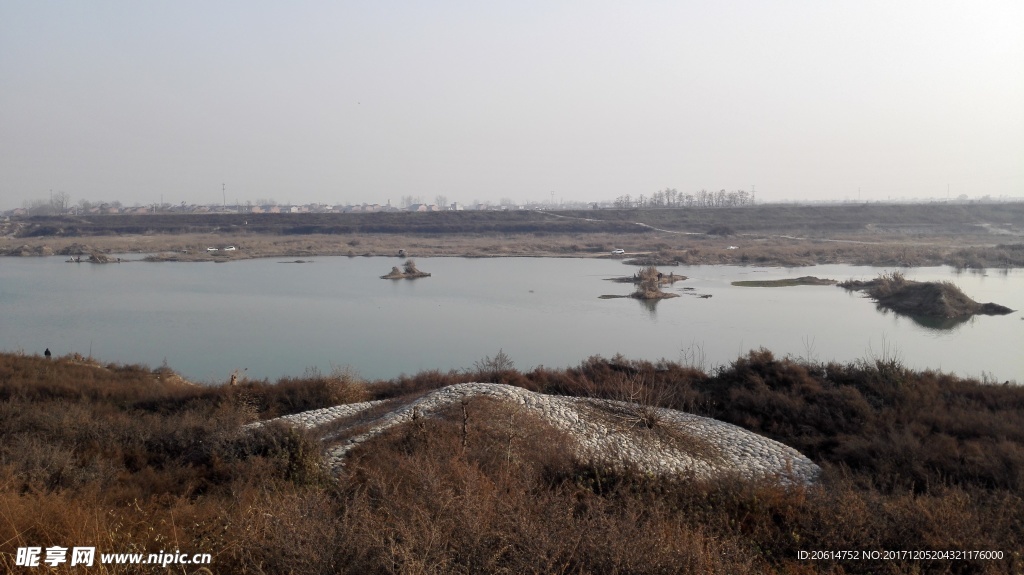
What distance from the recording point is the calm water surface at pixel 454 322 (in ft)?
54.3

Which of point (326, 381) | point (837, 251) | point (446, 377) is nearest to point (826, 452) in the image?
point (446, 377)

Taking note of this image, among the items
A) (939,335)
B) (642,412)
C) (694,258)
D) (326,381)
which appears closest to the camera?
(642,412)

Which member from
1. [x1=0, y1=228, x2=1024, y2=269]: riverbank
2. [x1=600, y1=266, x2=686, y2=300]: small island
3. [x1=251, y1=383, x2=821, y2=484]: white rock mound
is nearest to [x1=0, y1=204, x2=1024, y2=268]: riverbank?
[x1=0, y1=228, x2=1024, y2=269]: riverbank

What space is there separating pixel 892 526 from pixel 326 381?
849cm

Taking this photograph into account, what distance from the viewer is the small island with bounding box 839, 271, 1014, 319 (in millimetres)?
21891

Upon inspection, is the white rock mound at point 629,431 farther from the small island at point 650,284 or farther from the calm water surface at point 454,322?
the small island at point 650,284

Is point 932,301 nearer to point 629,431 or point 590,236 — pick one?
point 629,431

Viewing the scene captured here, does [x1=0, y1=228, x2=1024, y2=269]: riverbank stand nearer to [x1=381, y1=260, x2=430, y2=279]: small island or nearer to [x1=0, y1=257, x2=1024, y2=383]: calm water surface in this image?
[x1=0, y1=257, x2=1024, y2=383]: calm water surface

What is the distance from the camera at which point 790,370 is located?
11.0 metres

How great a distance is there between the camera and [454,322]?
2159 centimetres

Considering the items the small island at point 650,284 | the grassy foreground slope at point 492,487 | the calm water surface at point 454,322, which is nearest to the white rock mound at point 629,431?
the grassy foreground slope at point 492,487

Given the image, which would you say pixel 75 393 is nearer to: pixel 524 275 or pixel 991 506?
pixel 991 506

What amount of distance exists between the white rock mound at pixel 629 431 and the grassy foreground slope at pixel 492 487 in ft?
1.48

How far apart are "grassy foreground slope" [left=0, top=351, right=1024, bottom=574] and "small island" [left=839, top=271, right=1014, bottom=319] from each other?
13353 millimetres
